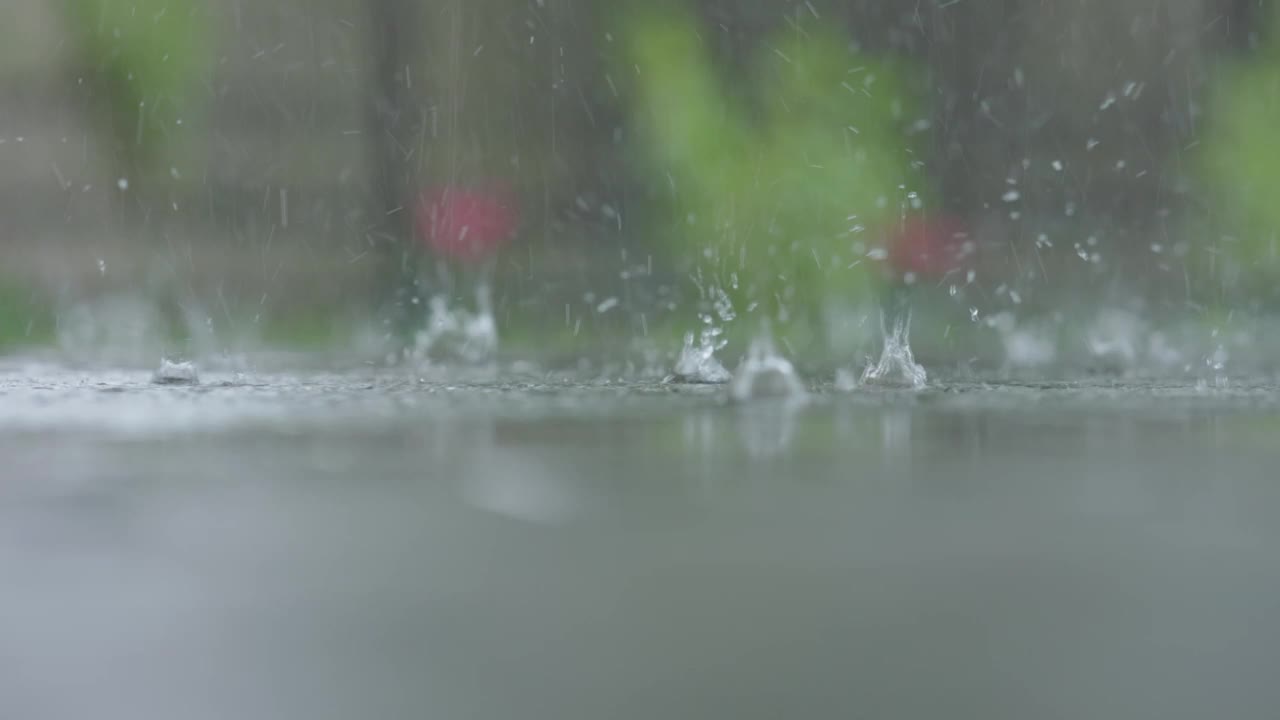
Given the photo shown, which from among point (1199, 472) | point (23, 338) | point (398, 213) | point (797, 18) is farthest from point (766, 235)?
point (1199, 472)

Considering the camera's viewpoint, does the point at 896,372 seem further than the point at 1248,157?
No

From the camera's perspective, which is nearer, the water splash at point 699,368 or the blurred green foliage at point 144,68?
the water splash at point 699,368

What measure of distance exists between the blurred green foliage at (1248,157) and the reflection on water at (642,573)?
297 centimetres

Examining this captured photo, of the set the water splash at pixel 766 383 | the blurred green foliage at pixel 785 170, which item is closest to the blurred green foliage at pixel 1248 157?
the blurred green foliage at pixel 785 170

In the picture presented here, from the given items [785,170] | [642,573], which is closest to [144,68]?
[785,170]

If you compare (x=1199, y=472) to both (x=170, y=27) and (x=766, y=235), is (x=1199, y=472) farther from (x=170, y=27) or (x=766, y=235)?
(x=170, y=27)

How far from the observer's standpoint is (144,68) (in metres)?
4.86

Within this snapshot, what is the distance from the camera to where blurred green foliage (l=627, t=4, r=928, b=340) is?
13.6 ft

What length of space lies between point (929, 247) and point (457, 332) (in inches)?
61.2

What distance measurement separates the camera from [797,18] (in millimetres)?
4570

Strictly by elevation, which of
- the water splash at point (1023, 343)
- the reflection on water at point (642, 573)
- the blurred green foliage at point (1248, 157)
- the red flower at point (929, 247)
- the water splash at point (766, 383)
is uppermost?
the blurred green foliage at point (1248, 157)

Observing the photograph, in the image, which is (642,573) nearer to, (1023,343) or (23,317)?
(1023,343)

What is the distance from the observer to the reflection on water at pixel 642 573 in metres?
0.64

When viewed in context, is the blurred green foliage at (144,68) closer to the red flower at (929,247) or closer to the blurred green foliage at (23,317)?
the blurred green foliage at (23,317)
